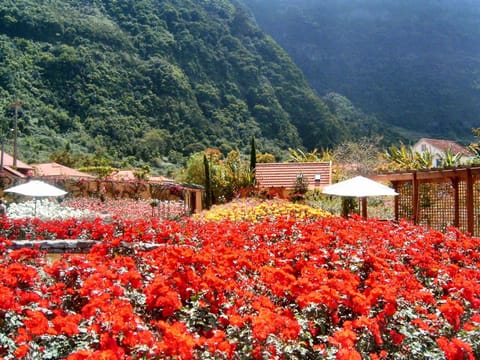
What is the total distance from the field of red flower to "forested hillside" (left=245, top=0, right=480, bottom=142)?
68.6 metres

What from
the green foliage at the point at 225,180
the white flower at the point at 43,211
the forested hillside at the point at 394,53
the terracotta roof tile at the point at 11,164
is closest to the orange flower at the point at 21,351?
the white flower at the point at 43,211

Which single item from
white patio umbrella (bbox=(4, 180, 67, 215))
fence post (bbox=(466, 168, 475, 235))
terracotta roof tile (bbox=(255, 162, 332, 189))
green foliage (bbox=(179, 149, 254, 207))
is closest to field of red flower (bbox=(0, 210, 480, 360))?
fence post (bbox=(466, 168, 475, 235))

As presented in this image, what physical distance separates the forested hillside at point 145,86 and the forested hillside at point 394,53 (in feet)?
39.0

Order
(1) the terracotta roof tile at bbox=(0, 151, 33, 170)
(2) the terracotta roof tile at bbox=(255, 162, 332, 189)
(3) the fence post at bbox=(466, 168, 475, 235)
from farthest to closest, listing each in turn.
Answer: (1) the terracotta roof tile at bbox=(0, 151, 33, 170)
(2) the terracotta roof tile at bbox=(255, 162, 332, 189)
(3) the fence post at bbox=(466, 168, 475, 235)

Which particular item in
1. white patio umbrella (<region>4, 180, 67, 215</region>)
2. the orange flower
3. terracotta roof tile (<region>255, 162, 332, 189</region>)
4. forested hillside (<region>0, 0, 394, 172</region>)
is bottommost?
the orange flower

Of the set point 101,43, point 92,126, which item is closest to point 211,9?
point 101,43

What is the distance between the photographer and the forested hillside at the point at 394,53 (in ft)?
243

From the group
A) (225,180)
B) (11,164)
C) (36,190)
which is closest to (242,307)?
(36,190)

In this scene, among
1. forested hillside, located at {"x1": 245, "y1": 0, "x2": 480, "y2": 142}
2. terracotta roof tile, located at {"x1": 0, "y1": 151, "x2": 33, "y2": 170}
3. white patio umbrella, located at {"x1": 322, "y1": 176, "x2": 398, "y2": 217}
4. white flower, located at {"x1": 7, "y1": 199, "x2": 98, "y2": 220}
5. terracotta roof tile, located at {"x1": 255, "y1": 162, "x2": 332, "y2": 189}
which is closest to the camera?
white patio umbrella, located at {"x1": 322, "y1": 176, "x2": 398, "y2": 217}

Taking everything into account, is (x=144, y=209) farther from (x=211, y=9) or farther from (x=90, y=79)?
(x=211, y=9)

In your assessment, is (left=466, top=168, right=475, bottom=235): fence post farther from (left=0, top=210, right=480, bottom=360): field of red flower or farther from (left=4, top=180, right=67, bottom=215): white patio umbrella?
(left=4, top=180, right=67, bottom=215): white patio umbrella

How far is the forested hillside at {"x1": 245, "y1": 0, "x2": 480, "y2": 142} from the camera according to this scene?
73.9 m

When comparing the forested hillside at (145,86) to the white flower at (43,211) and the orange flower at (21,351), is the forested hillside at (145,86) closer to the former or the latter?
the white flower at (43,211)

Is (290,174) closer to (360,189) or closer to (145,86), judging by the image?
(360,189)
